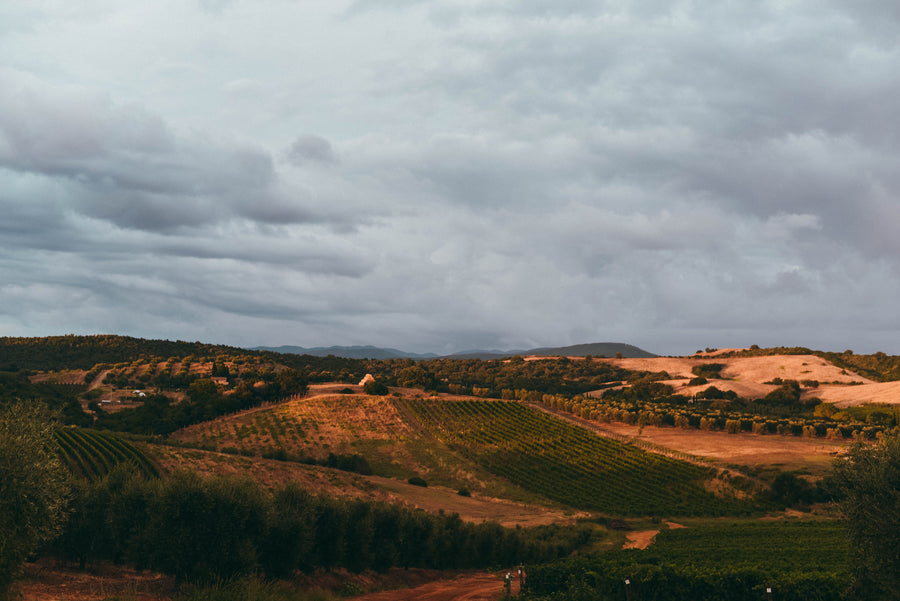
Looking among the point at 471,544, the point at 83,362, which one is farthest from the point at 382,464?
the point at 83,362

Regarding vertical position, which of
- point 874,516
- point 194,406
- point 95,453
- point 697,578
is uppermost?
point 874,516

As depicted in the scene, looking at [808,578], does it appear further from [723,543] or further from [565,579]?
[723,543]

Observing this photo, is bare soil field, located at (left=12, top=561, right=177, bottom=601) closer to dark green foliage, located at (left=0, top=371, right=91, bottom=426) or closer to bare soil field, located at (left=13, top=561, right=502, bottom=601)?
bare soil field, located at (left=13, top=561, right=502, bottom=601)

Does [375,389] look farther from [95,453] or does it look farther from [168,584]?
[168,584]

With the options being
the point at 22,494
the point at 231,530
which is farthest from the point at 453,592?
the point at 22,494

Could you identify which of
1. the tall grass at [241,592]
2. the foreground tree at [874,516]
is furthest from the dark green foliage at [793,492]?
the tall grass at [241,592]

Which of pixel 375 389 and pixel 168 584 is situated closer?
pixel 168 584

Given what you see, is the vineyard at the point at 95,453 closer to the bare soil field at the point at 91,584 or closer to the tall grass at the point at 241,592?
the bare soil field at the point at 91,584
